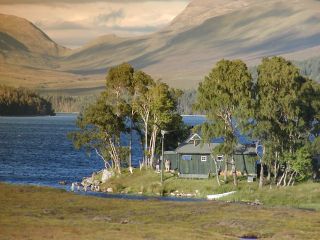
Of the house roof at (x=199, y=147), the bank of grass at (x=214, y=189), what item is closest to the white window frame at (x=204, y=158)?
the house roof at (x=199, y=147)

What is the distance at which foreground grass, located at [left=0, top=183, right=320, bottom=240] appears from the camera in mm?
54344

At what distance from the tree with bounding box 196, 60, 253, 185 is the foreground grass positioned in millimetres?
17835

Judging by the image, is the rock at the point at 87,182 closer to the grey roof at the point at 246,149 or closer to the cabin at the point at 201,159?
the cabin at the point at 201,159

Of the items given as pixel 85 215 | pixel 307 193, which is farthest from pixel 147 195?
pixel 85 215

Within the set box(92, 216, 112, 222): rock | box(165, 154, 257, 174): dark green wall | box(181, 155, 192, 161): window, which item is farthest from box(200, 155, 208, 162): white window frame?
Answer: box(92, 216, 112, 222): rock

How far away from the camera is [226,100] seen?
93.6 metres

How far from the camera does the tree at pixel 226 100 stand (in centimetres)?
9356

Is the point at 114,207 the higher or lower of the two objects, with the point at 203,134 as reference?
lower

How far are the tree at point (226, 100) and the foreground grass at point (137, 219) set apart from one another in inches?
702

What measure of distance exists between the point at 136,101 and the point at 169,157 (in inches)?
390

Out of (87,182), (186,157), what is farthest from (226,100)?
(87,182)

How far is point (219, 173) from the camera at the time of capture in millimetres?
104875

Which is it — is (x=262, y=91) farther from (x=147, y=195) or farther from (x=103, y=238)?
(x=103, y=238)

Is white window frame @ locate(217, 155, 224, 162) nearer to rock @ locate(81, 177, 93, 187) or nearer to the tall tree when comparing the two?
the tall tree
